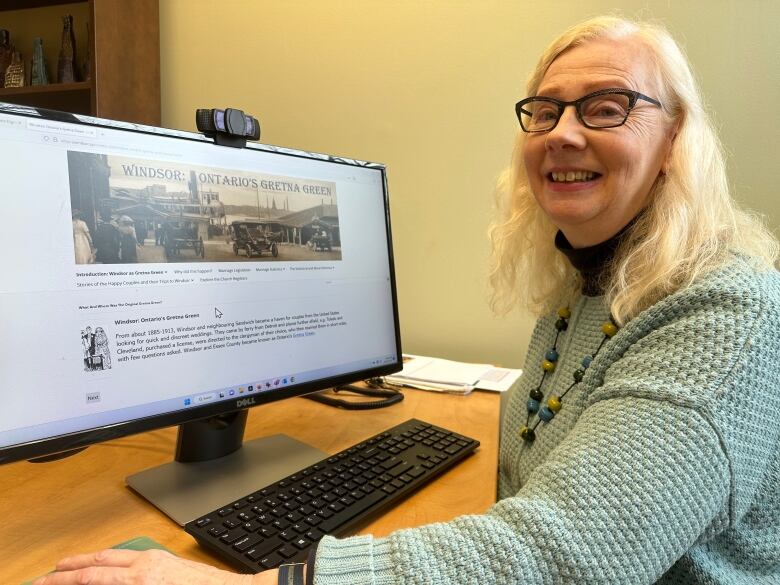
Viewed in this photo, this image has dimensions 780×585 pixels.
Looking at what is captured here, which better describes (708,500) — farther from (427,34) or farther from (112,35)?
(112,35)

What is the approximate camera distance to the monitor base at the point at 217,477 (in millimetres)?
709

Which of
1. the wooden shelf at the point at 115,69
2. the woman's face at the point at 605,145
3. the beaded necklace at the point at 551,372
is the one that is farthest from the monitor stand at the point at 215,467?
the wooden shelf at the point at 115,69

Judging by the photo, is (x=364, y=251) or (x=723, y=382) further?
(x=364, y=251)

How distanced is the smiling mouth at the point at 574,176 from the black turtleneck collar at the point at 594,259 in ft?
0.32

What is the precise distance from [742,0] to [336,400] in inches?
56.8

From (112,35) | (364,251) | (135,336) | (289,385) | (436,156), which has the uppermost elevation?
(112,35)

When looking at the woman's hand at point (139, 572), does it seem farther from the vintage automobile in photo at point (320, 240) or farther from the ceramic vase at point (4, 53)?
the ceramic vase at point (4, 53)

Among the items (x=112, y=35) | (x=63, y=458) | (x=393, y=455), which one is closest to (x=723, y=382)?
(x=393, y=455)

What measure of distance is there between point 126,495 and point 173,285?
1.01 ft

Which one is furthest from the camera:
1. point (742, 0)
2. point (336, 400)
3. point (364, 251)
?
point (742, 0)

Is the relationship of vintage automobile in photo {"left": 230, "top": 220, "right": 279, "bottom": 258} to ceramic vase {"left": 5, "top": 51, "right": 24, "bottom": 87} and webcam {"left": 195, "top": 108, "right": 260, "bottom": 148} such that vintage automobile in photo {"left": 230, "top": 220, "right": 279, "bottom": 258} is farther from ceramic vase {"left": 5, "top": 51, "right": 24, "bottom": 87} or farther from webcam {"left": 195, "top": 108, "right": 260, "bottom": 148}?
ceramic vase {"left": 5, "top": 51, "right": 24, "bottom": 87}

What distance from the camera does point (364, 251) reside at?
99 centimetres

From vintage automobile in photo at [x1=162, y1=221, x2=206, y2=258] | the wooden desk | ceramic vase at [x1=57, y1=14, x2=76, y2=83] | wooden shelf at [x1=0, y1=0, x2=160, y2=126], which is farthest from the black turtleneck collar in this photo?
ceramic vase at [x1=57, y1=14, x2=76, y2=83]

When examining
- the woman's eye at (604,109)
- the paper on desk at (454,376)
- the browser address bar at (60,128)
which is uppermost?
the woman's eye at (604,109)
